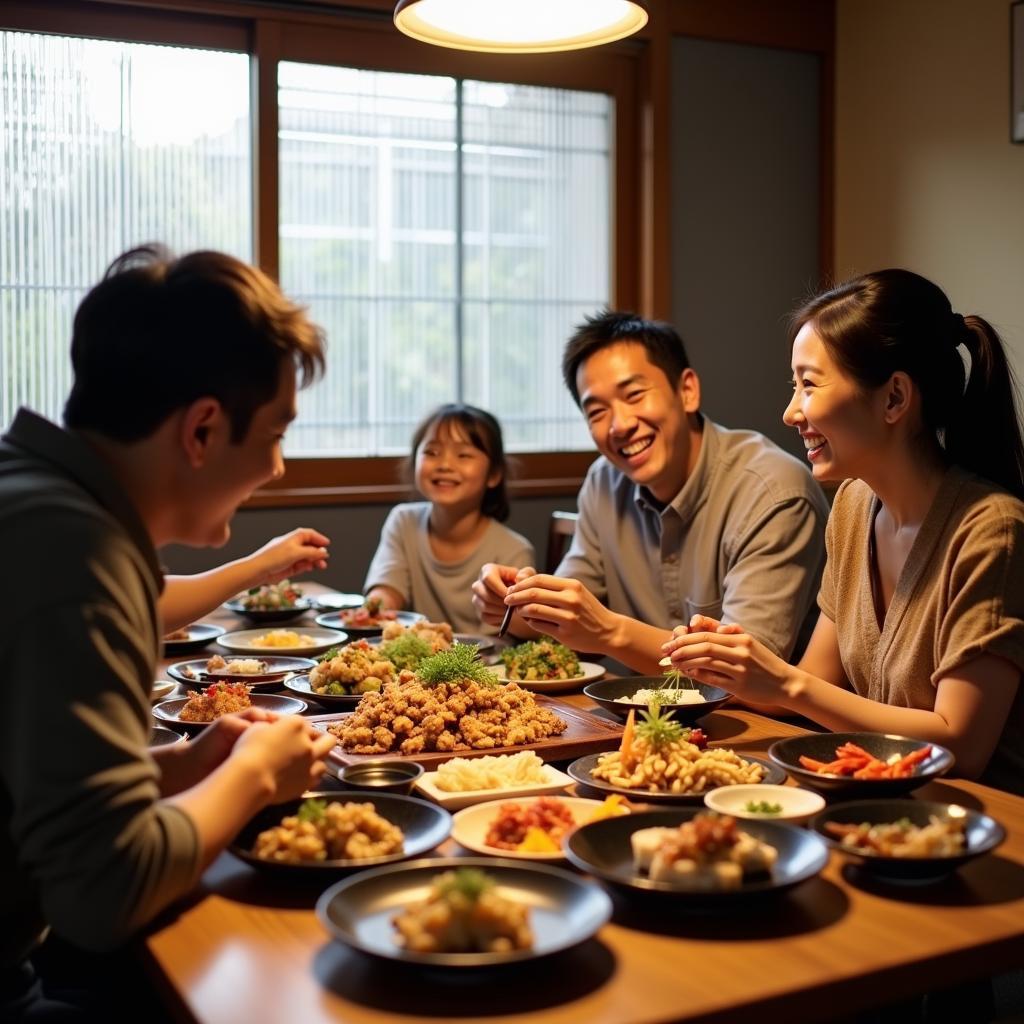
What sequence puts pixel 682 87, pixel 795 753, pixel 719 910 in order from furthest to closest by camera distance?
pixel 682 87 < pixel 795 753 < pixel 719 910

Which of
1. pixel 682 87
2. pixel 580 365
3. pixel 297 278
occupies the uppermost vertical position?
pixel 682 87

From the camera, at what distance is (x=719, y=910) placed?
4.22 feet

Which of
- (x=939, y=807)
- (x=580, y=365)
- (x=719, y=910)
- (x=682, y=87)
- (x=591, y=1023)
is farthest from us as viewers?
(x=682, y=87)

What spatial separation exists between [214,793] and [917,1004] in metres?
1.37

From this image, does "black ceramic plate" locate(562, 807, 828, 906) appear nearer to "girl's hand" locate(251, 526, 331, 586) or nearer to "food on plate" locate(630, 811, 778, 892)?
"food on plate" locate(630, 811, 778, 892)

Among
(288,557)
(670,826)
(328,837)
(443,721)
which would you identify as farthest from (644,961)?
(288,557)

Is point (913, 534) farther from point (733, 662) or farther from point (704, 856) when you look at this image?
point (704, 856)

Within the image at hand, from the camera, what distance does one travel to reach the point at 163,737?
6.31ft

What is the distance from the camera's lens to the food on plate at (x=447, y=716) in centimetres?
187

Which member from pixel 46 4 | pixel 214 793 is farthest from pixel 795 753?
pixel 46 4

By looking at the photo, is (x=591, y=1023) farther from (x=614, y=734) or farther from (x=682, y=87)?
(x=682, y=87)

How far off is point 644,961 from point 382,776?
588mm

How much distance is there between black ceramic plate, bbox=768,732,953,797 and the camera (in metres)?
1.61

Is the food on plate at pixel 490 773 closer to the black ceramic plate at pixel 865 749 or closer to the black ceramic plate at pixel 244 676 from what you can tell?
Answer: the black ceramic plate at pixel 865 749
